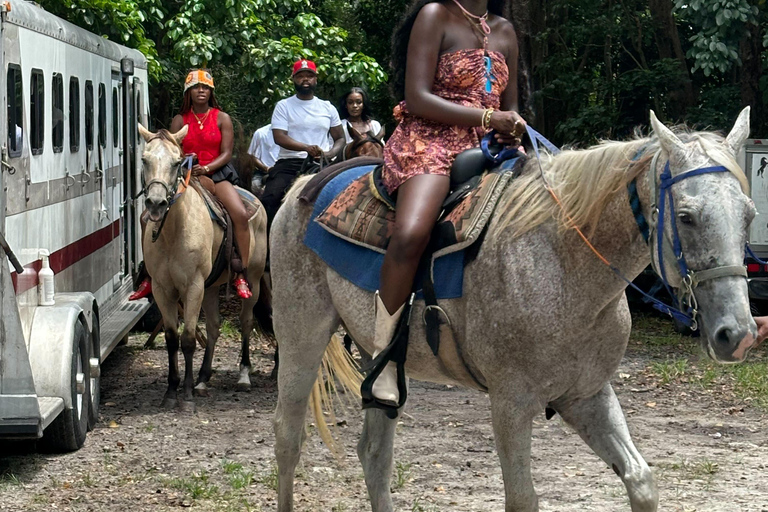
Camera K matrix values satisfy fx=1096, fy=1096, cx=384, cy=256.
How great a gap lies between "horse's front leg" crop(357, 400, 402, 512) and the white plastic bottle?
2.68 metres

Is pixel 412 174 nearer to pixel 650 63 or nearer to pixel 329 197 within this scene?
pixel 329 197

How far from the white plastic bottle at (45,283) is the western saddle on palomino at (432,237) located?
8.22 ft

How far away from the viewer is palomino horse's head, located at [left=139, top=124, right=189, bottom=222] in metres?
7.72

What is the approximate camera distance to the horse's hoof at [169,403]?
27.3ft

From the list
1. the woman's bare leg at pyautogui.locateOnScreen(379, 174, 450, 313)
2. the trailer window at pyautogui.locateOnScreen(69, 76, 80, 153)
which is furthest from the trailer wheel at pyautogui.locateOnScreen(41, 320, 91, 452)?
the woman's bare leg at pyautogui.locateOnScreen(379, 174, 450, 313)

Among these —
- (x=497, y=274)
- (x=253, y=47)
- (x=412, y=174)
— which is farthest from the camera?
(x=253, y=47)

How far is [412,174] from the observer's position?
4.39 m

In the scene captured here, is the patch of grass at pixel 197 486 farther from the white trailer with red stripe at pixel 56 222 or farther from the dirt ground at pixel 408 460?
the white trailer with red stripe at pixel 56 222

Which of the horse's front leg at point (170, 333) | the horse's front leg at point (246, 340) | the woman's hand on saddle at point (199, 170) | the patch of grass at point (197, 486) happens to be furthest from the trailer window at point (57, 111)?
the horse's front leg at point (246, 340)

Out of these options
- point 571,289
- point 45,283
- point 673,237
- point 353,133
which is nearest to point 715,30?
point 353,133

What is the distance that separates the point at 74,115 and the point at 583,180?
5.11 meters

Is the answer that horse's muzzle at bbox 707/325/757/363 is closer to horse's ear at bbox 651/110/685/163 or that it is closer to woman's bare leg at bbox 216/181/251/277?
horse's ear at bbox 651/110/685/163

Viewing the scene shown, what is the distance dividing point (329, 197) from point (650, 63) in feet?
42.4

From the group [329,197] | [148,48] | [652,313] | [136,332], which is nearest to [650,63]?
[652,313]
